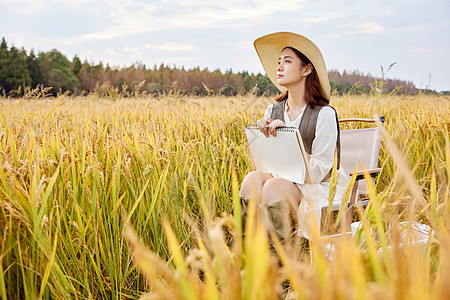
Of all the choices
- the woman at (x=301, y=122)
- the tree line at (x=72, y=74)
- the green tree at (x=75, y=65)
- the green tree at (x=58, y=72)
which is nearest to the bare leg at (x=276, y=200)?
the woman at (x=301, y=122)

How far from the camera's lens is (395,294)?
409 millimetres

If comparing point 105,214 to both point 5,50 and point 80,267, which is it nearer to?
point 80,267

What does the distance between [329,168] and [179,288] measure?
153cm

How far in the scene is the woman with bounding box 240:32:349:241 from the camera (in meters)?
1.82

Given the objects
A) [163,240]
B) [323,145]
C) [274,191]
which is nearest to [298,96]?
[323,145]

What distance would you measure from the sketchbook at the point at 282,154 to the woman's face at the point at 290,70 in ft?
1.18

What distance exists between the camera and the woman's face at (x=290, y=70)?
208 centimetres

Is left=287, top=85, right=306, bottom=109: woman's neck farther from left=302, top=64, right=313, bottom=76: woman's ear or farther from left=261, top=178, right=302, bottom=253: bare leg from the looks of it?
left=261, top=178, right=302, bottom=253: bare leg

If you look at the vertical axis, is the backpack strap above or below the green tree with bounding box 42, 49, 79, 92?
below

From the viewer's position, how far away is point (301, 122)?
6.75ft

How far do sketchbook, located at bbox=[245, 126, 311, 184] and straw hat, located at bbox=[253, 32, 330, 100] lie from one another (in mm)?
494

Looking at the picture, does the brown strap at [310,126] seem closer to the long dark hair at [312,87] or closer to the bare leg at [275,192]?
the long dark hair at [312,87]

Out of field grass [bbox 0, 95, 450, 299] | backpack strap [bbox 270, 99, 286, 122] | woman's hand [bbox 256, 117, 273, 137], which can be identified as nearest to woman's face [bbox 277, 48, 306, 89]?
backpack strap [bbox 270, 99, 286, 122]

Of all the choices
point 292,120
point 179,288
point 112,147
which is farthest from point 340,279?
point 292,120
